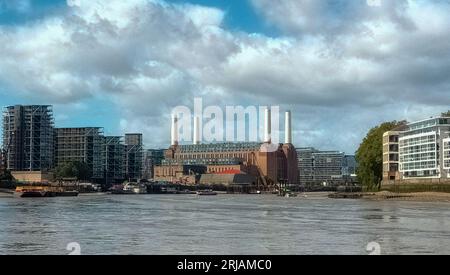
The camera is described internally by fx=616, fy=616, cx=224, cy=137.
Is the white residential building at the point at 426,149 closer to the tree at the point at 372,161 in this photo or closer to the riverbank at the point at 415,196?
the riverbank at the point at 415,196

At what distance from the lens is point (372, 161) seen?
14350 cm

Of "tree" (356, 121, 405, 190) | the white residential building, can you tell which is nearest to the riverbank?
the white residential building

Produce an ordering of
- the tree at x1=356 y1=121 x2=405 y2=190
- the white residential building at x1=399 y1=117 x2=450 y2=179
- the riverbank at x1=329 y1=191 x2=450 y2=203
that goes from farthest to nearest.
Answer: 1. the tree at x1=356 y1=121 x2=405 y2=190
2. the white residential building at x1=399 y1=117 x2=450 y2=179
3. the riverbank at x1=329 y1=191 x2=450 y2=203

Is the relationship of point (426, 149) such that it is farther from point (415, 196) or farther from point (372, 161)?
point (372, 161)

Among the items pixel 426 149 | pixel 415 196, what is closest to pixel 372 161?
pixel 426 149

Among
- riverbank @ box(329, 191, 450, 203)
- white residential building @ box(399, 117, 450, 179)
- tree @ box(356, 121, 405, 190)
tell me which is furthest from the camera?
tree @ box(356, 121, 405, 190)

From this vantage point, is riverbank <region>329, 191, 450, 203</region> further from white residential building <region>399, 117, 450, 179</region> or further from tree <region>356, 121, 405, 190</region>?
tree <region>356, 121, 405, 190</region>

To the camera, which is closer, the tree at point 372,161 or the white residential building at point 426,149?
the white residential building at point 426,149

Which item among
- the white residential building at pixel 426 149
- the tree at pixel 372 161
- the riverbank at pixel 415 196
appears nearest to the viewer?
the riverbank at pixel 415 196

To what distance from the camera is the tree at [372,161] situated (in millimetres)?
142750

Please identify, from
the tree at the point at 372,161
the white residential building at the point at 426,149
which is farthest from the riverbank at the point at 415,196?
the tree at the point at 372,161

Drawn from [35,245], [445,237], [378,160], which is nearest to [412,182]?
[378,160]

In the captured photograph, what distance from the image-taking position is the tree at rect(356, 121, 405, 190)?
143 meters
